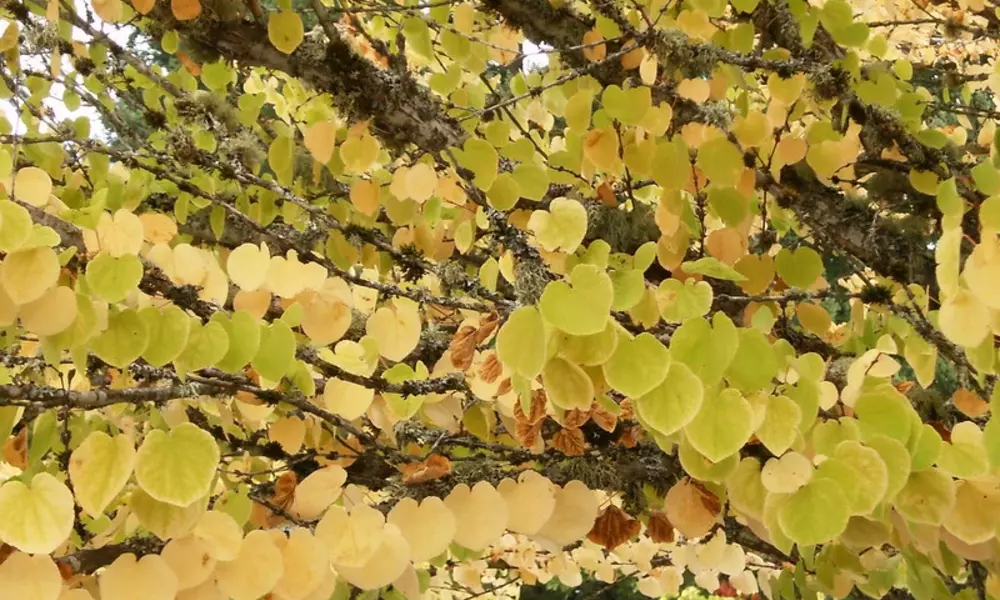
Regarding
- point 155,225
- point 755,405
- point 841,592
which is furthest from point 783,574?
point 155,225

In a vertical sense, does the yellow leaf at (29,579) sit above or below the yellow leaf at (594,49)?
above

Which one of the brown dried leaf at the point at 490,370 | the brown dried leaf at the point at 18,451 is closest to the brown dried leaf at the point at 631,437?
the brown dried leaf at the point at 490,370

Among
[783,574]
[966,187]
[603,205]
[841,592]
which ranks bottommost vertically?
[783,574]

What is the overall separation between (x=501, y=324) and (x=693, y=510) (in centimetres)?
29

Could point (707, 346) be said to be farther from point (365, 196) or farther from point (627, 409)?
point (365, 196)

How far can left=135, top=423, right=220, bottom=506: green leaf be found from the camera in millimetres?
526

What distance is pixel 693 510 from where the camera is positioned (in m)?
0.79

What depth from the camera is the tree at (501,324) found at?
1.78 feet

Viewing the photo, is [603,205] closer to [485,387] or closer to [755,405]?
[485,387]

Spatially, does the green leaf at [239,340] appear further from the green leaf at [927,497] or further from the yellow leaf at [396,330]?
the green leaf at [927,497]

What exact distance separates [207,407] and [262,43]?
0.72 meters

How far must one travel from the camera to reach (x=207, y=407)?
96 centimetres

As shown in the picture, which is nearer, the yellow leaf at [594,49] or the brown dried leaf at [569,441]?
the brown dried leaf at [569,441]

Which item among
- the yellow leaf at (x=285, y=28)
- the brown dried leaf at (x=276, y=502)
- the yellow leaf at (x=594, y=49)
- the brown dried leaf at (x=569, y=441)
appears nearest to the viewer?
the brown dried leaf at (x=569, y=441)
